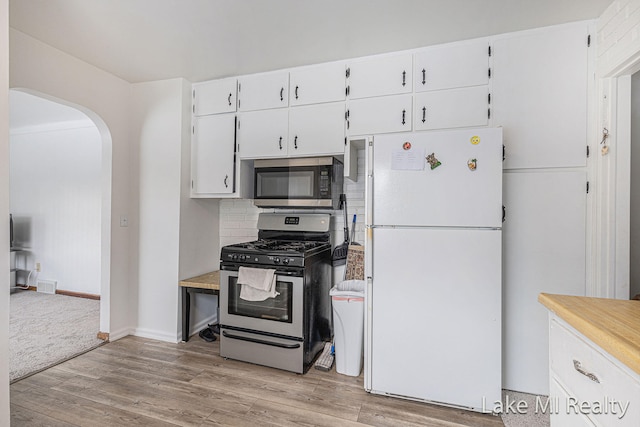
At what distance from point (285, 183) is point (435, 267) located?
1.49 m

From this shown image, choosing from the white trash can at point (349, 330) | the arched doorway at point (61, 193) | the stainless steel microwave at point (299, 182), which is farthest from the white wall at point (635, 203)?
the arched doorway at point (61, 193)

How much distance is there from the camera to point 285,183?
283 centimetres

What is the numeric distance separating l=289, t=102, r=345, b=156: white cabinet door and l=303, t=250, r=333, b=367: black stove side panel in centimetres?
91

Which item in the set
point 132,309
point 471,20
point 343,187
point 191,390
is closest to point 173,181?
point 132,309

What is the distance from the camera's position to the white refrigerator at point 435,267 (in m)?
1.87

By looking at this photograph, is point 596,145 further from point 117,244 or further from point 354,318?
point 117,244

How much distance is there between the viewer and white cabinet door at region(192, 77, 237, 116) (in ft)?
9.64

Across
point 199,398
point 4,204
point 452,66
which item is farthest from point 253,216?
point 452,66

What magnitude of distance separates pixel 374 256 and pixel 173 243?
1957 millimetres

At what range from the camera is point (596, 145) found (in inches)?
77.4

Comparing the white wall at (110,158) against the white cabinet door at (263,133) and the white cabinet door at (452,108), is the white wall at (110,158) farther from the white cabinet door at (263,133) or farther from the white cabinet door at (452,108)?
the white cabinet door at (452,108)

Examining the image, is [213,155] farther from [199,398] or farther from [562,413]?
[562,413]

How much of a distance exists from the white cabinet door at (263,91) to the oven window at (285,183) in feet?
1.97

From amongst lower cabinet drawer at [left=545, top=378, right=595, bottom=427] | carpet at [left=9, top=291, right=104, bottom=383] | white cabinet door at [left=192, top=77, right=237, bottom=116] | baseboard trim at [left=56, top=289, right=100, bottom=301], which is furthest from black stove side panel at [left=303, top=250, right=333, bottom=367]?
baseboard trim at [left=56, top=289, right=100, bottom=301]
